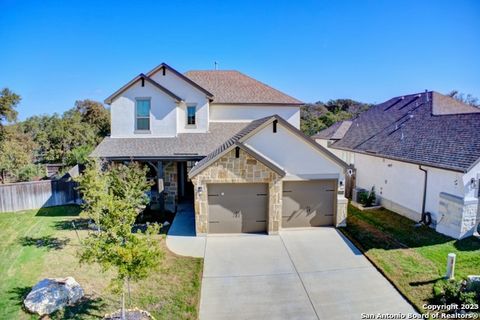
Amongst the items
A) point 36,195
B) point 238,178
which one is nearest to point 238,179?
point 238,178

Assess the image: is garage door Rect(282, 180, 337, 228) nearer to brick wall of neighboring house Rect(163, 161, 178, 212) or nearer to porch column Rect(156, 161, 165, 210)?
porch column Rect(156, 161, 165, 210)

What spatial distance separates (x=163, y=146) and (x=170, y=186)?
2448 millimetres

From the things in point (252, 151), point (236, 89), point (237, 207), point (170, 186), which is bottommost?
point (237, 207)

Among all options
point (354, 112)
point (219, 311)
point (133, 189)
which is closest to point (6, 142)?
point (133, 189)

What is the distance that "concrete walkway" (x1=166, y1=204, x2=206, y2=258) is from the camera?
11031mm

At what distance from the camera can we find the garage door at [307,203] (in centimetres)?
1305

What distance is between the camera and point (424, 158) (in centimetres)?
1356

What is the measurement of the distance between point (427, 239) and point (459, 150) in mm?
4272

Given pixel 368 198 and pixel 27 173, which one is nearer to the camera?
pixel 368 198

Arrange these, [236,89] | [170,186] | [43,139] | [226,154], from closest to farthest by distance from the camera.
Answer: [226,154]
[170,186]
[236,89]
[43,139]

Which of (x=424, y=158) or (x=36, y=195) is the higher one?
(x=424, y=158)

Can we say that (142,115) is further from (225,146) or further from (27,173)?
(27,173)

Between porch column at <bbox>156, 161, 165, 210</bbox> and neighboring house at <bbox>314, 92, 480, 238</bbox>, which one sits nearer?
neighboring house at <bbox>314, 92, 480, 238</bbox>

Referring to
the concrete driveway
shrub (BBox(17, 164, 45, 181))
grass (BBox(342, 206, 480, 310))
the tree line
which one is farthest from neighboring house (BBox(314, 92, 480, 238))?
shrub (BBox(17, 164, 45, 181))
